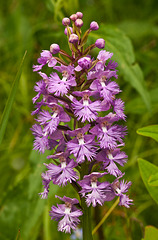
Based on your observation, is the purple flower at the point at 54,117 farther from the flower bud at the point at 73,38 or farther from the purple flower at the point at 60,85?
the flower bud at the point at 73,38

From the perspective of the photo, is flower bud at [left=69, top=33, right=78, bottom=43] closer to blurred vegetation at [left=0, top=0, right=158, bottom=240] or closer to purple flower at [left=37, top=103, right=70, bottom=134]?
purple flower at [left=37, top=103, right=70, bottom=134]

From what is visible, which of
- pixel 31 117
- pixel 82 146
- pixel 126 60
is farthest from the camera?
pixel 31 117

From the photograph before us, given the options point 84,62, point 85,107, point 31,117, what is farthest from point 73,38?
point 31,117

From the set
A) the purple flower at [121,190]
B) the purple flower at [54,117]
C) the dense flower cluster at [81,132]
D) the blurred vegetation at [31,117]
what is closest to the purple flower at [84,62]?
the dense flower cluster at [81,132]

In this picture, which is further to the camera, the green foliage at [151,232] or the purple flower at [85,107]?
the green foliage at [151,232]

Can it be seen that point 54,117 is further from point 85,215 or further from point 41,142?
point 85,215

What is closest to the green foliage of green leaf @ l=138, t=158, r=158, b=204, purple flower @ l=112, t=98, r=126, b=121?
green leaf @ l=138, t=158, r=158, b=204
